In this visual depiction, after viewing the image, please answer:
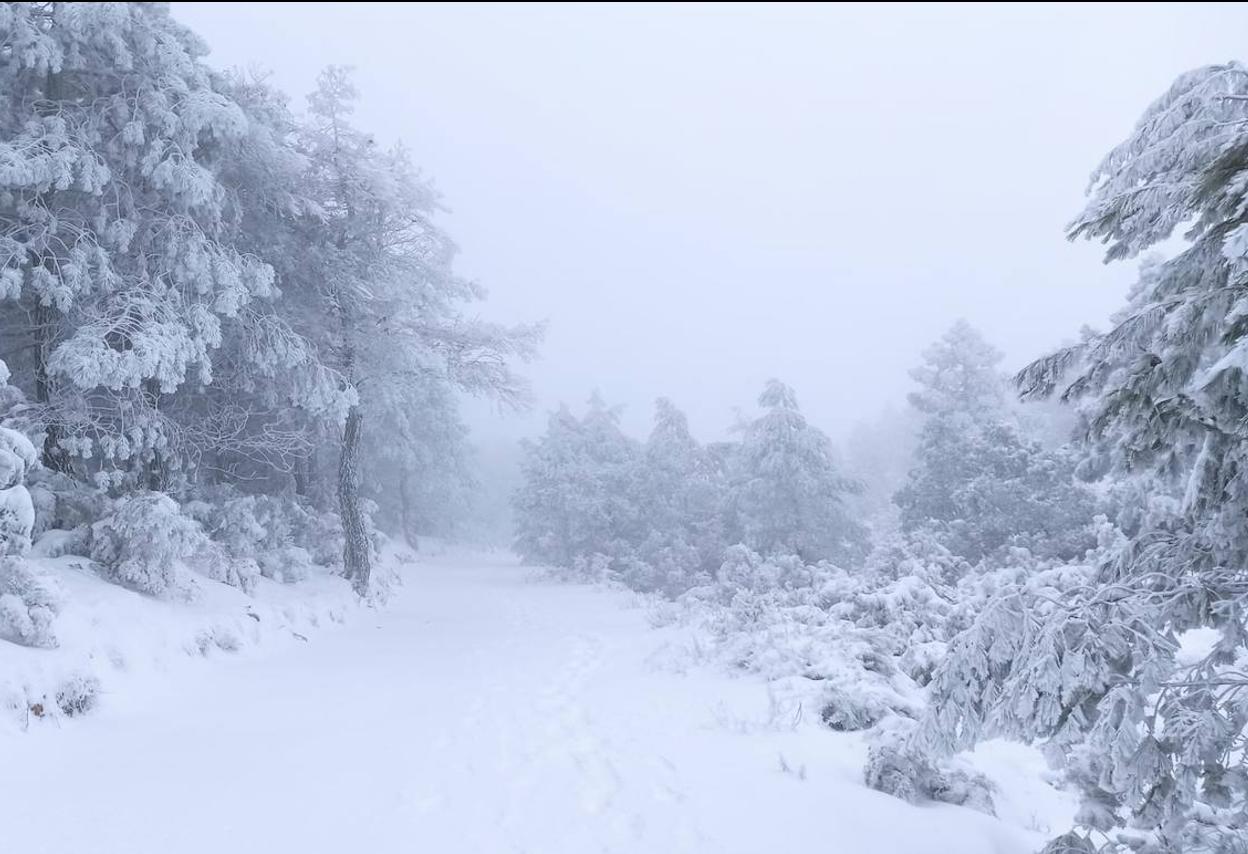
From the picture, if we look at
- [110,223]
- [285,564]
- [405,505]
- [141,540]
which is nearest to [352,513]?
[285,564]

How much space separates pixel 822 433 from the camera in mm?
25141

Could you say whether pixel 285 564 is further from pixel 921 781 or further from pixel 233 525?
pixel 921 781

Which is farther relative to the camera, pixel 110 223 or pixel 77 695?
pixel 110 223

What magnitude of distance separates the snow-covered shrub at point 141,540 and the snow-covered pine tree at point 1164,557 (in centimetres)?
908

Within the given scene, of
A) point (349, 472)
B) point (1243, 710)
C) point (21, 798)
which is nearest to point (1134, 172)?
point (1243, 710)

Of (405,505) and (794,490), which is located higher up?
(794,490)

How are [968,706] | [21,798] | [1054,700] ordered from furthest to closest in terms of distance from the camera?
[21,798], [968,706], [1054,700]

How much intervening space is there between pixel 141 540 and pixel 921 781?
367 inches

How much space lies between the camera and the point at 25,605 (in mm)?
6281

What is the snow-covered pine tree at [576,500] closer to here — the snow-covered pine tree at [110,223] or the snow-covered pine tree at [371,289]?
the snow-covered pine tree at [371,289]

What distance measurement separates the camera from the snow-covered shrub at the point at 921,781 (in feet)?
17.1

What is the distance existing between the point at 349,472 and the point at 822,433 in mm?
17022

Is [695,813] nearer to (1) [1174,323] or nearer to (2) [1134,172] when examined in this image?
(1) [1174,323]

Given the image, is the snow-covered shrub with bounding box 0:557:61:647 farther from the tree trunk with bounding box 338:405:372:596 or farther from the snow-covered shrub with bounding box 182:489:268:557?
the tree trunk with bounding box 338:405:372:596
